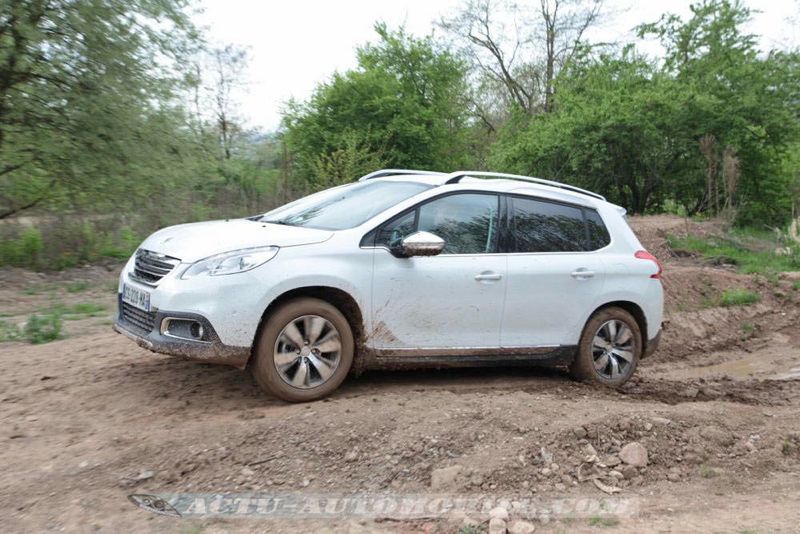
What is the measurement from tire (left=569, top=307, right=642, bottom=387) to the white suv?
0.01 metres

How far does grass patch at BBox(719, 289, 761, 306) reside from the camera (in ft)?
36.4

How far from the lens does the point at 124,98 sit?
12539 millimetres

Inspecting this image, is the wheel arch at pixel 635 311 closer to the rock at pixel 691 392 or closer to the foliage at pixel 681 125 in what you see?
the rock at pixel 691 392

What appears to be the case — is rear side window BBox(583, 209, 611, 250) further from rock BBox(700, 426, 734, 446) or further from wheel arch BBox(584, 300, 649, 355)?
rock BBox(700, 426, 734, 446)

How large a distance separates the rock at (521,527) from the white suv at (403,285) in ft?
6.34

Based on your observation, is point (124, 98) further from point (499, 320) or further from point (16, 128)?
point (499, 320)

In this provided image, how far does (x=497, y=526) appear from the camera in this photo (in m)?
3.49

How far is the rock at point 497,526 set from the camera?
3463mm

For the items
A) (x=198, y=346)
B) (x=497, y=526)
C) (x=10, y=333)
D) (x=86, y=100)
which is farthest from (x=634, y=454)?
(x=86, y=100)

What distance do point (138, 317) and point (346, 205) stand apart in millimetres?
1877

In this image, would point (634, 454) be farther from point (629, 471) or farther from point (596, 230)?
point (596, 230)

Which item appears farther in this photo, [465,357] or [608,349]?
[608,349]

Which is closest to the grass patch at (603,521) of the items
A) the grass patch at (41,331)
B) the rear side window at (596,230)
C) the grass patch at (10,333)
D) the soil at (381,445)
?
the soil at (381,445)

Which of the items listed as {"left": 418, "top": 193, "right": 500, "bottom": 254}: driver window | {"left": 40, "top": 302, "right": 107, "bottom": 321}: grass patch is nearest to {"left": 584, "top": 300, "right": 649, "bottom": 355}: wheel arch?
{"left": 418, "top": 193, "right": 500, "bottom": 254}: driver window
